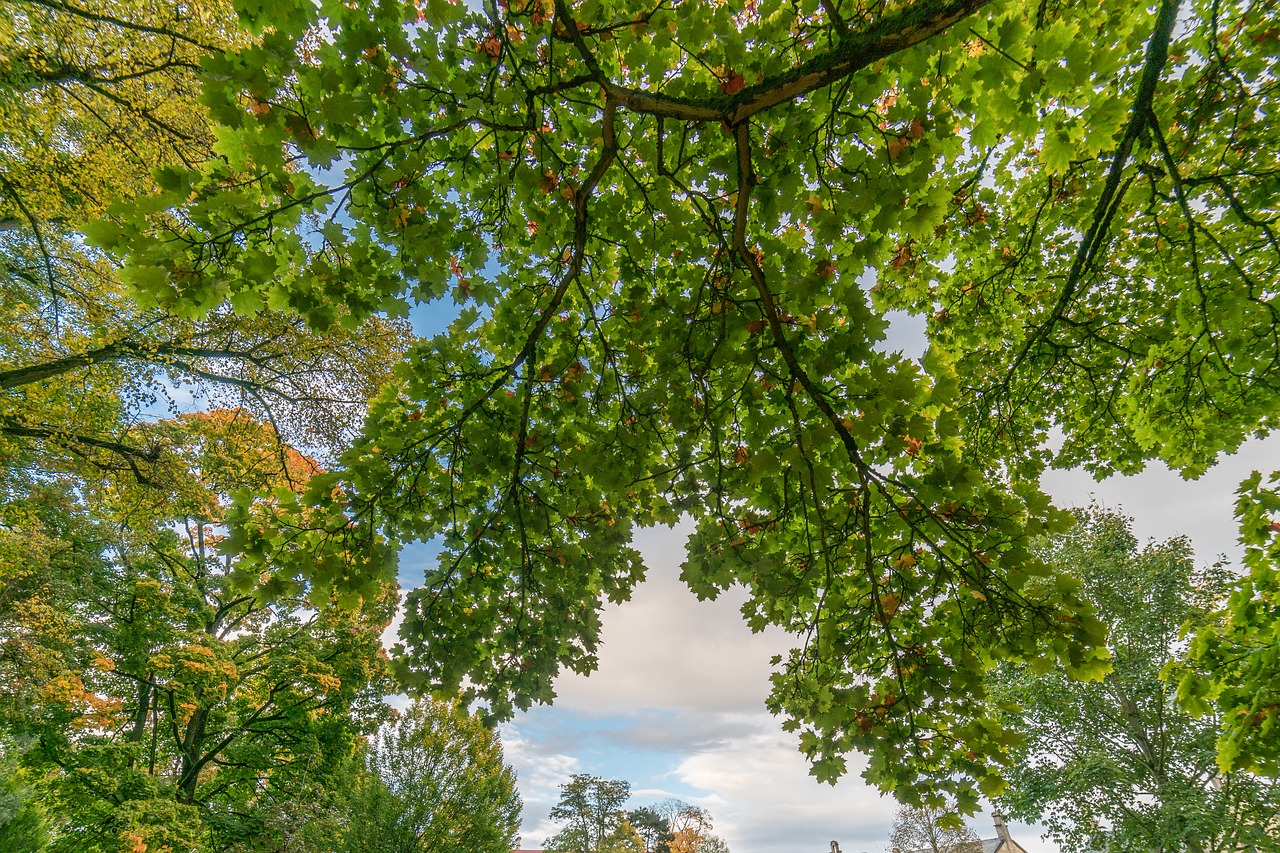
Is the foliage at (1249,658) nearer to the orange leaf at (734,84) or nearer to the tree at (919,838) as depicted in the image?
the orange leaf at (734,84)

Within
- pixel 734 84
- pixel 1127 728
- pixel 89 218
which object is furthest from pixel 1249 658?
pixel 1127 728

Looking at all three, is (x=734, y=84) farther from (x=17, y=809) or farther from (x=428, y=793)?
(x=17, y=809)

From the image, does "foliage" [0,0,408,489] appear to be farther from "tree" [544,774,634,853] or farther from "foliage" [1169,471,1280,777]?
"tree" [544,774,634,853]

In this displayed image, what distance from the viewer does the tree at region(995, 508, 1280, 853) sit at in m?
12.6

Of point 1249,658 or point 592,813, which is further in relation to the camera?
point 592,813

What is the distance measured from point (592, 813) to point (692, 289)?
44838mm

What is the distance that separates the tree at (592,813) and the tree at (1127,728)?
30.1m

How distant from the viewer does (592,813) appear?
37719mm

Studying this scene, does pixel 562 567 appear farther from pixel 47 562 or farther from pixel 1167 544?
pixel 1167 544

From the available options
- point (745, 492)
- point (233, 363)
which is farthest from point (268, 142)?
point (233, 363)

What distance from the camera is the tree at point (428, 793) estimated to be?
40.9 ft

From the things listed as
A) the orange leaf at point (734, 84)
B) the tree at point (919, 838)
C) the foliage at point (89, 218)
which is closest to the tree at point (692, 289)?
the orange leaf at point (734, 84)

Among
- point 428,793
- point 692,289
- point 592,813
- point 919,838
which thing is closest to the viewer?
point 692,289

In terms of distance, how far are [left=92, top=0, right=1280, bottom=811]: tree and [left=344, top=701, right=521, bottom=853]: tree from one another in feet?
36.2
